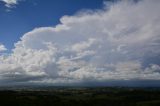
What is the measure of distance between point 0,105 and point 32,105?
2406 centimetres

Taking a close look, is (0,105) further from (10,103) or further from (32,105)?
(32,105)

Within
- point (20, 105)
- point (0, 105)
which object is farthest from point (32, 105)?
point (0, 105)

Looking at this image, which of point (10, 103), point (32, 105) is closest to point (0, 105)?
point (10, 103)

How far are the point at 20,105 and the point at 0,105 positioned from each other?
1465cm

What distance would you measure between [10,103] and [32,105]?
17.4 meters

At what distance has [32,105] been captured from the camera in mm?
199500

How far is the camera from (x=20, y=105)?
19475cm

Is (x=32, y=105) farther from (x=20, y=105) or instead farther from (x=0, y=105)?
(x=0, y=105)

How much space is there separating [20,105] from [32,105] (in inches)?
378

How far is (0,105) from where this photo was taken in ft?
627

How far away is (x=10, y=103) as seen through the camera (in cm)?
19962
